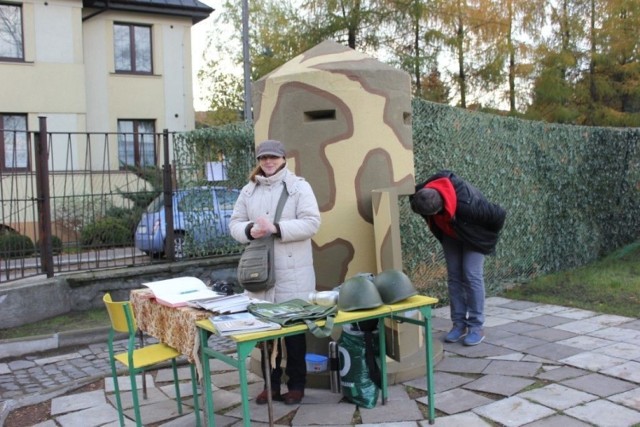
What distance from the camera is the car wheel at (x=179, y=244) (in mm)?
8473

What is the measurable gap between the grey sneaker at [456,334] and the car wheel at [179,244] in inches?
162

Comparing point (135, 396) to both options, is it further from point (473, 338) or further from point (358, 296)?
point (473, 338)

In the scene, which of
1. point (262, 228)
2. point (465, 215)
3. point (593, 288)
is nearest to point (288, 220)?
point (262, 228)

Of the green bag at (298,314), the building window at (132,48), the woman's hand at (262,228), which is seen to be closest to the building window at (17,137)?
the building window at (132,48)

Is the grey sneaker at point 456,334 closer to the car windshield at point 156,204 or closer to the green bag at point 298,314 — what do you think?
the green bag at point 298,314

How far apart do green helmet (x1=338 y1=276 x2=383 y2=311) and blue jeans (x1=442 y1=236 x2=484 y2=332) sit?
1.95 m

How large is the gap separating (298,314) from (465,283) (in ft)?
8.35

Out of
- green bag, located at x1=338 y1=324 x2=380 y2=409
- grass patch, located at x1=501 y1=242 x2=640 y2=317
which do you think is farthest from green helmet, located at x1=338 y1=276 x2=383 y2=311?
grass patch, located at x1=501 y1=242 x2=640 y2=317

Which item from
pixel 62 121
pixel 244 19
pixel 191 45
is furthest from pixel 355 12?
pixel 62 121

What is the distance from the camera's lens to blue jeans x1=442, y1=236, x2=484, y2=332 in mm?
5477

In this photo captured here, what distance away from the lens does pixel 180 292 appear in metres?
4.02

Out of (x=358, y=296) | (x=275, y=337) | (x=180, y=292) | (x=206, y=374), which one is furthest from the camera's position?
(x=180, y=292)

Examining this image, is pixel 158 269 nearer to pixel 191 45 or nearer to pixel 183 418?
pixel 183 418

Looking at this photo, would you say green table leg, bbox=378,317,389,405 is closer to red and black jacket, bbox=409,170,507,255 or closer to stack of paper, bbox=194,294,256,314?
stack of paper, bbox=194,294,256,314
